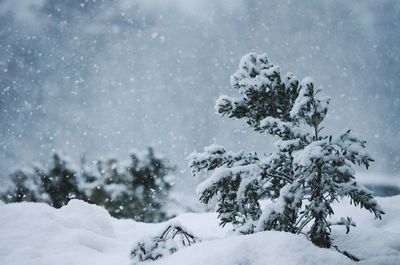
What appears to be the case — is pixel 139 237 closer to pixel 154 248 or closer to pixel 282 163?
pixel 154 248

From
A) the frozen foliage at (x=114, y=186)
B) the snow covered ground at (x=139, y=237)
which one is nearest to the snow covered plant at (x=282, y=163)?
the snow covered ground at (x=139, y=237)

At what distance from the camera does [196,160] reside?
5.38 metres

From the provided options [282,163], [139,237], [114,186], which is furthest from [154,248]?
[114,186]

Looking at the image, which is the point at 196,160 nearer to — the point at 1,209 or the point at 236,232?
the point at 236,232

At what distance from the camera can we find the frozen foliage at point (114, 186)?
2502cm

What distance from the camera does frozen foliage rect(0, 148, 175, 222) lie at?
82.1ft

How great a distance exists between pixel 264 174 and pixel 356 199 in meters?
1.22

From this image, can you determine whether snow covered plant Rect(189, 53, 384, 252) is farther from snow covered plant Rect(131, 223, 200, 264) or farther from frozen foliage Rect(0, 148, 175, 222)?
frozen foliage Rect(0, 148, 175, 222)

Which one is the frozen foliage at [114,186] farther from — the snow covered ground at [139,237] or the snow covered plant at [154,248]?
the snow covered plant at [154,248]

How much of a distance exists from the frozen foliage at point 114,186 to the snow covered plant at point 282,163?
2057 cm

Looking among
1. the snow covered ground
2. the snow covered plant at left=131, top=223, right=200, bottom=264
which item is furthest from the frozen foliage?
the snow covered plant at left=131, top=223, right=200, bottom=264

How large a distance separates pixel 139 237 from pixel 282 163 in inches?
93.5

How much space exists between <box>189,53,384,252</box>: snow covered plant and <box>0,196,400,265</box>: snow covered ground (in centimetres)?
63

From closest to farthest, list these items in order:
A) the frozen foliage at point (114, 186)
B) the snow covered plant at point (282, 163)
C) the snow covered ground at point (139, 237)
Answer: the snow covered ground at point (139, 237)
the snow covered plant at point (282, 163)
the frozen foliage at point (114, 186)
